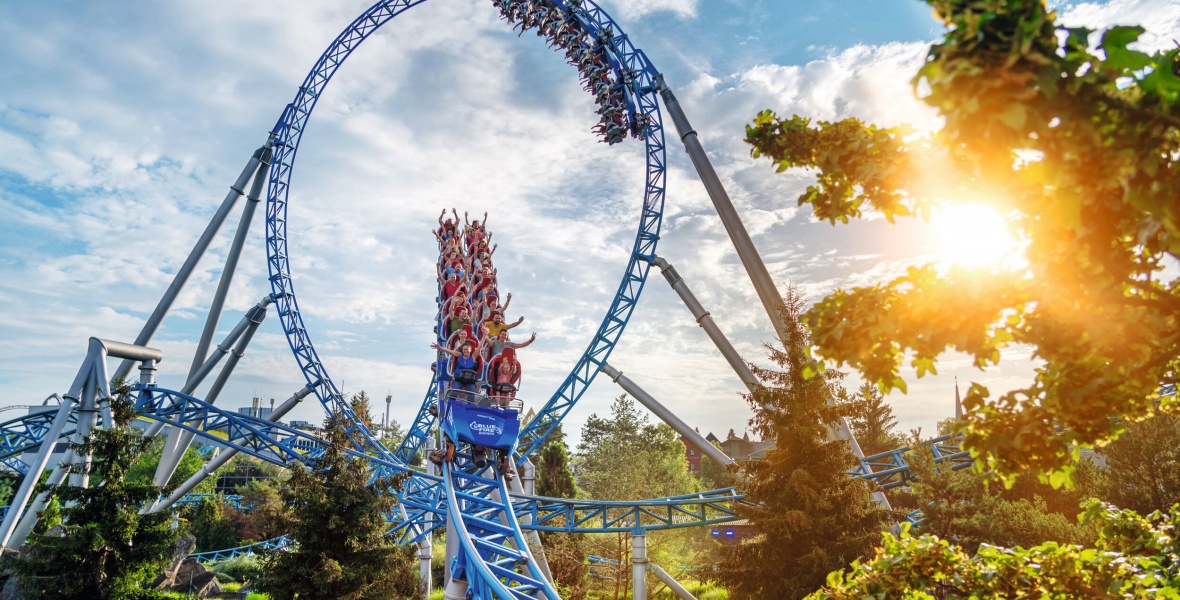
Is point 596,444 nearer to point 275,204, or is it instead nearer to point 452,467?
point 275,204

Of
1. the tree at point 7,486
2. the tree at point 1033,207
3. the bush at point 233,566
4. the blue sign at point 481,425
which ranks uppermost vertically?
the tree at point 1033,207

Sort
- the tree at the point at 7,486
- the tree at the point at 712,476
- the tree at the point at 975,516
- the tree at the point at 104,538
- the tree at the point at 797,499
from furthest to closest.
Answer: the tree at the point at 712,476 < the tree at the point at 7,486 < the tree at the point at 975,516 < the tree at the point at 104,538 < the tree at the point at 797,499

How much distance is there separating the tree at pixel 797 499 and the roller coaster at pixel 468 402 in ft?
2.15

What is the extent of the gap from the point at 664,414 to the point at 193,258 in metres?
12.8

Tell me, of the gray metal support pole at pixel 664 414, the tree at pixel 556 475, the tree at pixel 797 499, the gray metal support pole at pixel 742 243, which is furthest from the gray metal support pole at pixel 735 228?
the tree at pixel 556 475

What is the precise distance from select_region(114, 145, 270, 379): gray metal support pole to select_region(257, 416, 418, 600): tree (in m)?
9.22

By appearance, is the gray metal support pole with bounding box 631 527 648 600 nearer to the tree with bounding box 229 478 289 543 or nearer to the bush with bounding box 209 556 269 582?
the bush with bounding box 209 556 269 582

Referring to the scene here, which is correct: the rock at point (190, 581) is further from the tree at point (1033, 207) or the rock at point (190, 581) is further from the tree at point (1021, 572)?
the tree at point (1033, 207)

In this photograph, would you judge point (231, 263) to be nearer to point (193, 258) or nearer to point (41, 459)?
point (193, 258)

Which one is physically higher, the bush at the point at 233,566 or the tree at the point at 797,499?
the tree at the point at 797,499

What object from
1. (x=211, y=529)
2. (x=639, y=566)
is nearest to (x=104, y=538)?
(x=639, y=566)

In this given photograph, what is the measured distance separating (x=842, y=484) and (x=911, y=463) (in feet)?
14.5

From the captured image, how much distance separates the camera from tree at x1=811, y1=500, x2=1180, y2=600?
3.06 meters

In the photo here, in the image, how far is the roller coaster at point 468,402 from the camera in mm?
11906
